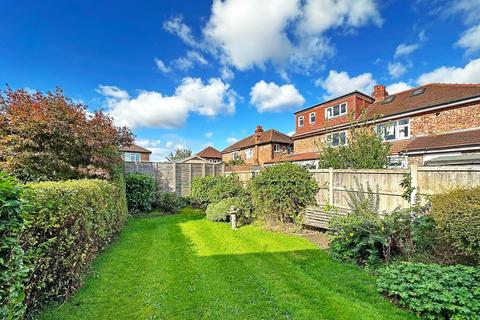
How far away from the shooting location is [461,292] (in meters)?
3.36

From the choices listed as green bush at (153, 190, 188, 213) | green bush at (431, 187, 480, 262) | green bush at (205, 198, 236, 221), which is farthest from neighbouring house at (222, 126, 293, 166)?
green bush at (431, 187, 480, 262)

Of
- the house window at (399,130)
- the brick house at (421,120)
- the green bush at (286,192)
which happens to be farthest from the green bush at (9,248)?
the house window at (399,130)

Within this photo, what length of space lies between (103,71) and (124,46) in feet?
7.25

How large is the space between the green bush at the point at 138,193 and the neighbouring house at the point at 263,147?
19.0 metres

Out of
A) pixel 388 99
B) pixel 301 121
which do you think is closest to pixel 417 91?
pixel 388 99

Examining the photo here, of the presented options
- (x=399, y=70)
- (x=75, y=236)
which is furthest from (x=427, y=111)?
(x=75, y=236)

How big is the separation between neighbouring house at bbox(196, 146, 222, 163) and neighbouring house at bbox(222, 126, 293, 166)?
961cm

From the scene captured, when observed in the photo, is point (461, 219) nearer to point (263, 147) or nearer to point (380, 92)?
point (380, 92)

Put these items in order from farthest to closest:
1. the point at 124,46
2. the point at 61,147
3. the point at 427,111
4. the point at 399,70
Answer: the point at 427,111 → the point at 399,70 → the point at 124,46 → the point at 61,147

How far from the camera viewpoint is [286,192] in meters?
8.72

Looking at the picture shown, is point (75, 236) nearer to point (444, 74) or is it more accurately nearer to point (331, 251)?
point (331, 251)

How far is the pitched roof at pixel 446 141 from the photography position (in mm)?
12509

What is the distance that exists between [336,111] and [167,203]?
1790cm

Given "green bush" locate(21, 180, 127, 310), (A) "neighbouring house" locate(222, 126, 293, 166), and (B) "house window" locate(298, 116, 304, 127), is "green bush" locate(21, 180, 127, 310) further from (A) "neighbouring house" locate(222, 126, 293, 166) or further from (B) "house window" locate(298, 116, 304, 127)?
(A) "neighbouring house" locate(222, 126, 293, 166)
